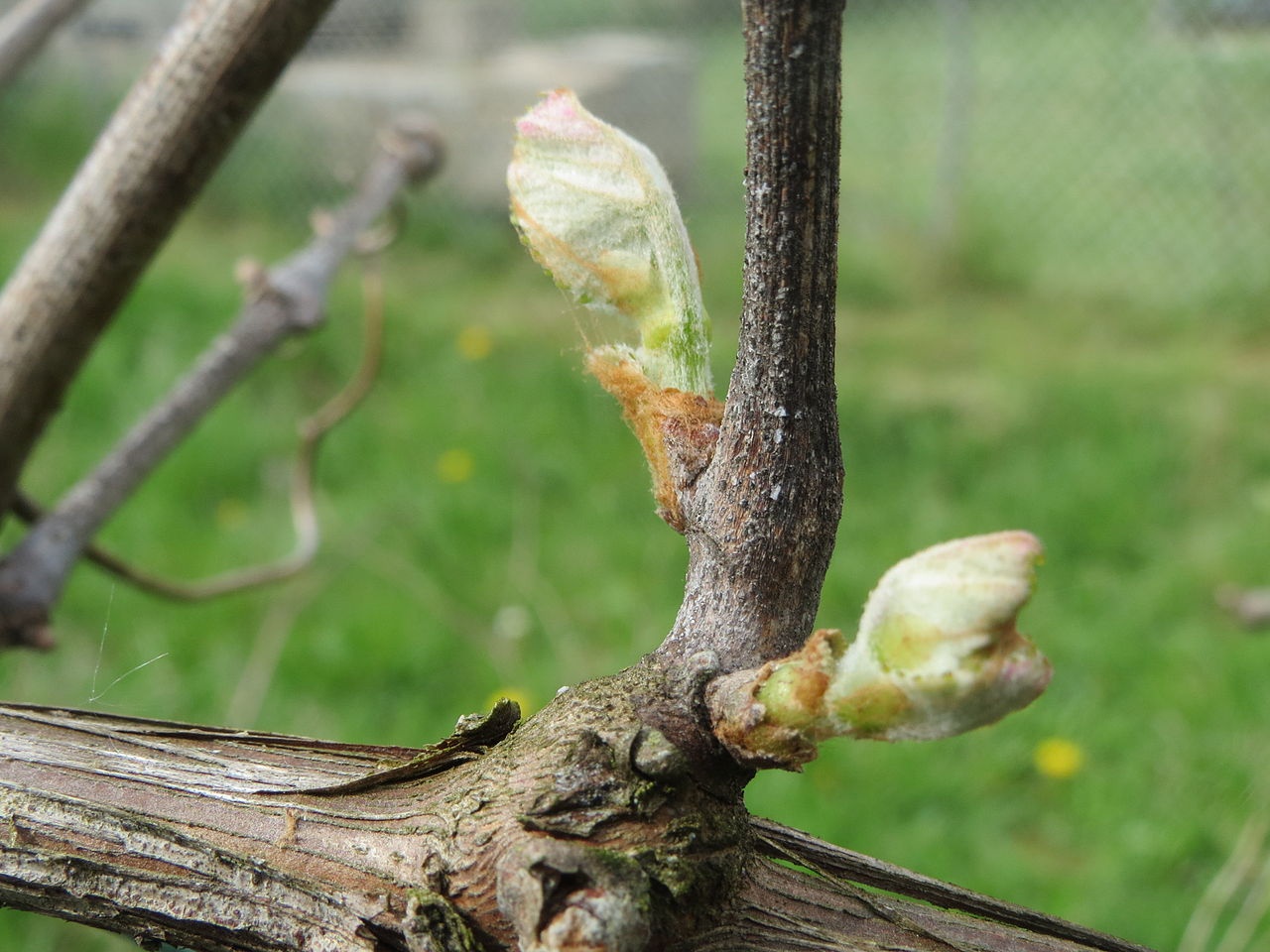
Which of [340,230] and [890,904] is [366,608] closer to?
[340,230]

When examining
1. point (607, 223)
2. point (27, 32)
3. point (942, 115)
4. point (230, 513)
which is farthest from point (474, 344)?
point (607, 223)

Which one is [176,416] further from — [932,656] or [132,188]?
[932,656]

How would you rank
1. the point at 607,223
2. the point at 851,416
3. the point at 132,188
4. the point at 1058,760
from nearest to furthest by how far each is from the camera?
the point at 607,223
the point at 132,188
the point at 1058,760
the point at 851,416

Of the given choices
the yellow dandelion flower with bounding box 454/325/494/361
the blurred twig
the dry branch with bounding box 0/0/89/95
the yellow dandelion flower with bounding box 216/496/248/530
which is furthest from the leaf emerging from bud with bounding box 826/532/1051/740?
the yellow dandelion flower with bounding box 454/325/494/361

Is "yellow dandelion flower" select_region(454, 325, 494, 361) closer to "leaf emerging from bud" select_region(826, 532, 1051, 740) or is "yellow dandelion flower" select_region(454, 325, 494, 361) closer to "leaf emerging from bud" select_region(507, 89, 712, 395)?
"leaf emerging from bud" select_region(507, 89, 712, 395)

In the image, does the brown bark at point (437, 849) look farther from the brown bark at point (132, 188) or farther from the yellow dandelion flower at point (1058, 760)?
the yellow dandelion flower at point (1058, 760)

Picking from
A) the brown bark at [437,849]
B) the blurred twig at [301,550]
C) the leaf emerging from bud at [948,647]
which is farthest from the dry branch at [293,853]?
the blurred twig at [301,550]
